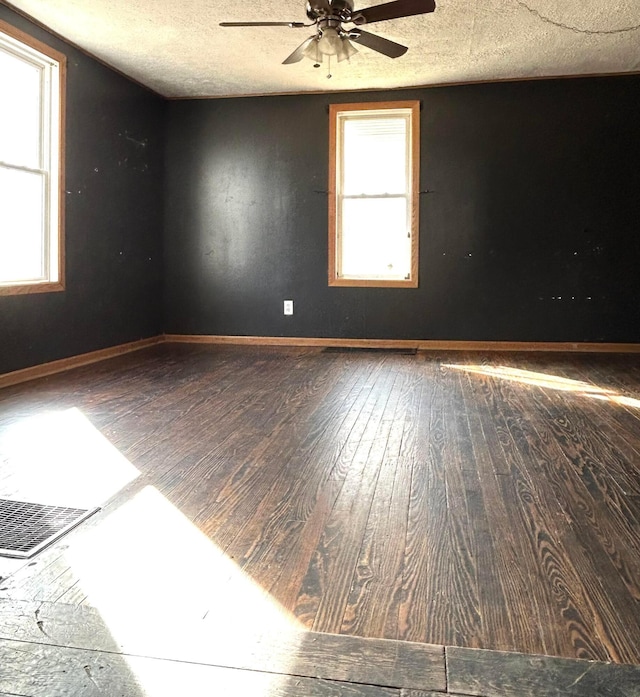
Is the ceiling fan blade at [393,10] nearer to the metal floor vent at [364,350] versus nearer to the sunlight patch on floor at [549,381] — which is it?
the sunlight patch on floor at [549,381]

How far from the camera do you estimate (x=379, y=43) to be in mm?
4270

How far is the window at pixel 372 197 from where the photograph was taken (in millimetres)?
6680

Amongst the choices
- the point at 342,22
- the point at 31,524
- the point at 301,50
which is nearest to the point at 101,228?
the point at 301,50

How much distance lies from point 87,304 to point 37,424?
2.34m

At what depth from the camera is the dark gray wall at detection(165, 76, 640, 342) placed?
6297 mm

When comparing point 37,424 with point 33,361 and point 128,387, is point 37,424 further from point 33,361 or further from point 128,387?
point 33,361

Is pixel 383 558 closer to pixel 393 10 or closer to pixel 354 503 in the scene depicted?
pixel 354 503

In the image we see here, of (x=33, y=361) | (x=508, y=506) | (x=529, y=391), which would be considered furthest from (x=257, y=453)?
(x=33, y=361)

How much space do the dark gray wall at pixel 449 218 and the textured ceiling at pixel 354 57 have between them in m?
0.31

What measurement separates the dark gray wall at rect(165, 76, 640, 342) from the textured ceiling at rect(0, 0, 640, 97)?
305 mm

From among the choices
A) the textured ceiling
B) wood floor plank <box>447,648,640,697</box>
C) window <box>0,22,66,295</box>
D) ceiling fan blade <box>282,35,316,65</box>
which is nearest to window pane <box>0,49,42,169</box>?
window <box>0,22,66,295</box>

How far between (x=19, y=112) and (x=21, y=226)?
81cm

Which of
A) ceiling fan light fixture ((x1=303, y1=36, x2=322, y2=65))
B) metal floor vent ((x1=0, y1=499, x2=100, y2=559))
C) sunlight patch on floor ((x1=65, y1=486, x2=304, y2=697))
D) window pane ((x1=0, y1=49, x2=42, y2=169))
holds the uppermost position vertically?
ceiling fan light fixture ((x1=303, y1=36, x2=322, y2=65))

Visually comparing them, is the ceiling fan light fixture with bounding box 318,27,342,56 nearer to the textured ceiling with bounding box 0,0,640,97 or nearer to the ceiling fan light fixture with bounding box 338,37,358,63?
the ceiling fan light fixture with bounding box 338,37,358,63
